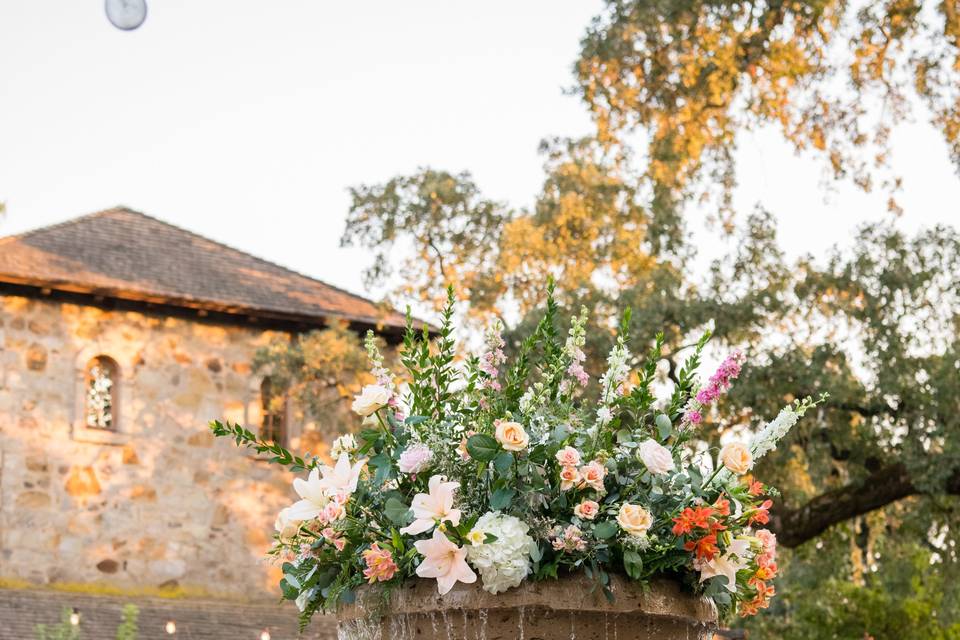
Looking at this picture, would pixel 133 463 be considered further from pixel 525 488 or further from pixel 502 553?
pixel 502 553

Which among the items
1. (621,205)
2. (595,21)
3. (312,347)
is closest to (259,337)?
(312,347)

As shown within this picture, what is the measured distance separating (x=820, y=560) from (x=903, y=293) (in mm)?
4545

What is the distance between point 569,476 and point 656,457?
0.75ft

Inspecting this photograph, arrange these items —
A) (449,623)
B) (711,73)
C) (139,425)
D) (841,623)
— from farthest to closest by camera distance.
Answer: (841,623) → (139,425) → (711,73) → (449,623)

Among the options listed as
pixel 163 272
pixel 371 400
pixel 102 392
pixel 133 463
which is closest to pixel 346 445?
pixel 371 400

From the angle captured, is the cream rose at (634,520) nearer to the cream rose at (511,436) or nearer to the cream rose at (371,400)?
the cream rose at (511,436)

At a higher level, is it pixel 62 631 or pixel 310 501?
pixel 310 501

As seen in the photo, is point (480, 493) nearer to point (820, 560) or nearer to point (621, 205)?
point (820, 560)

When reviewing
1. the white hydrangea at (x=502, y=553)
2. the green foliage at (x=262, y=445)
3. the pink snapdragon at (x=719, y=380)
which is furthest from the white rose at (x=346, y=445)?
the pink snapdragon at (x=719, y=380)

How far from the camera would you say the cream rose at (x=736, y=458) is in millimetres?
3871

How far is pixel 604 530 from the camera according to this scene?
12.2 feet

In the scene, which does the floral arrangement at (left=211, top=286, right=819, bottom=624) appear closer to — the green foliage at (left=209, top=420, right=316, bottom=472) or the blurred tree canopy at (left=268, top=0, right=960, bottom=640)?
the green foliage at (left=209, top=420, right=316, bottom=472)

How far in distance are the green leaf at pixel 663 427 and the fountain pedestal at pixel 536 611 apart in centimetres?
38

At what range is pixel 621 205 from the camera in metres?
22.2
